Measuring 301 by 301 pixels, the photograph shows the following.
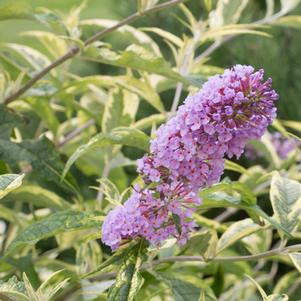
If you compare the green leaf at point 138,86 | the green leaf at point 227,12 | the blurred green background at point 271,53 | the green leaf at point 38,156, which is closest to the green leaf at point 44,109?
the green leaf at point 138,86

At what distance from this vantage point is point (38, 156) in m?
1.40

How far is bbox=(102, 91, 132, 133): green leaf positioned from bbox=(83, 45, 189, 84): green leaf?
0.26m

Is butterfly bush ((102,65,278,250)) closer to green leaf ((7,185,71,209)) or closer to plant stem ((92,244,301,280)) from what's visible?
plant stem ((92,244,301,280))

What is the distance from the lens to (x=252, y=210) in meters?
1.24

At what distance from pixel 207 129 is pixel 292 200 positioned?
15.4 inches

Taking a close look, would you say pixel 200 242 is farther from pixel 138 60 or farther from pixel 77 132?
pixel 77 132

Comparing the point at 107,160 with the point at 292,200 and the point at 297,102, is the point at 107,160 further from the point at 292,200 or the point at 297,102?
the point at 297,102

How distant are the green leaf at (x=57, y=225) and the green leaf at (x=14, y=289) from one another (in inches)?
3.0

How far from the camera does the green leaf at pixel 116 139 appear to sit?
3.88 ft

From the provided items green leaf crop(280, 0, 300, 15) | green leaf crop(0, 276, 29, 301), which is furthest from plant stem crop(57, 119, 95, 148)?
green leaf crop(0, 276, 29, 301)

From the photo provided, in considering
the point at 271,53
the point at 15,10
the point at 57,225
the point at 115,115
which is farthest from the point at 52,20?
the point at 271,53

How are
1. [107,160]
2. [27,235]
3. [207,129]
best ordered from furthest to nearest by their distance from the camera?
[107,160] → [27,235] → [207,129]

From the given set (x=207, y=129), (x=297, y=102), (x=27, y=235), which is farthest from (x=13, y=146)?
(x=297, y=102)

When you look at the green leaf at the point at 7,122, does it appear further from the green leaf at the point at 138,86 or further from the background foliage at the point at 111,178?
the green leaf at the point at 138,86
